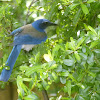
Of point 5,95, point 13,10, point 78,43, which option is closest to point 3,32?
point 13,10

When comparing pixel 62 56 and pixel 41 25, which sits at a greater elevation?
pixel 41 25

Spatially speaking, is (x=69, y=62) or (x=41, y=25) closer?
(x=69, y=62)

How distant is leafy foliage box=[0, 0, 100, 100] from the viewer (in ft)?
1.71

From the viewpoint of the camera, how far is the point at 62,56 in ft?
1.76

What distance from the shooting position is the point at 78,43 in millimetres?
534

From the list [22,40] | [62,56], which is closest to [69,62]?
[62,56]

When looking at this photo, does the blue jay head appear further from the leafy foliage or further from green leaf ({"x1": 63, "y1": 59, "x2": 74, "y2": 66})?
green leaf ({"x1": 63, "y1": 59, "x2": 74, "y2": 66})

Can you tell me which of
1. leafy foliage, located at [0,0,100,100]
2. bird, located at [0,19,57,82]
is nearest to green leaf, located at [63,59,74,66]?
leafy foliage, located at [0,0,100,100]

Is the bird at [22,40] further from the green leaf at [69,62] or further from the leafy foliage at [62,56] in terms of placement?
the green leaf at [69,62]

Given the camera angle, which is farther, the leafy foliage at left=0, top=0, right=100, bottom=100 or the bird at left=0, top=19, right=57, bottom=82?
the bird at left=0, top=19, right=57, bottom=82

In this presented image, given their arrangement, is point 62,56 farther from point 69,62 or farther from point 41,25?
point 41,25

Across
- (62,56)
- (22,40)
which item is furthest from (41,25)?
(62,56)

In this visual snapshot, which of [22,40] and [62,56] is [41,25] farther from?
[62,56]

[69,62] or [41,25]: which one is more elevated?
[41,25]
